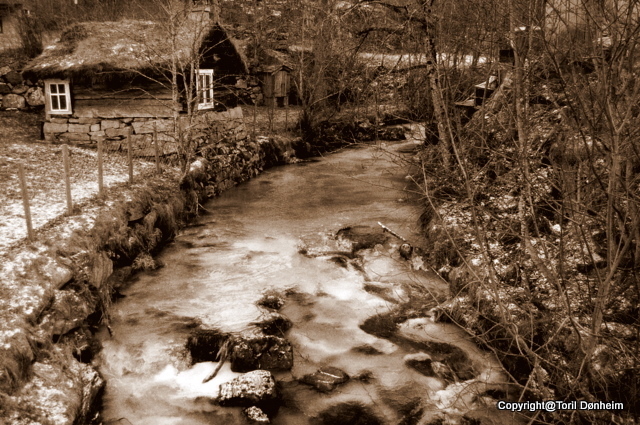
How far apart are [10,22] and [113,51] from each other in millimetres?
9710

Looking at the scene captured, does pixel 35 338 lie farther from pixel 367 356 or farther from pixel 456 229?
pixel 456 229

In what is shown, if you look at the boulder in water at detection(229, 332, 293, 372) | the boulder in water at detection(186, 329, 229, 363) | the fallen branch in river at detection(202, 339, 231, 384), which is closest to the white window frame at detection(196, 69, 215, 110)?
the boulder in water at detection(186, 329, 229, 363)

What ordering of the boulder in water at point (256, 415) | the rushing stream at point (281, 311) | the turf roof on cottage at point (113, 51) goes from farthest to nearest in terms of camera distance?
1. the turf roof on cottage at point (113, 51)
2. the rushing stream at point (281, 311)
3. the boulder in water at point (256, 415)

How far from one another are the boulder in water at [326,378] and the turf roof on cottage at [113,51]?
1023 centimetres

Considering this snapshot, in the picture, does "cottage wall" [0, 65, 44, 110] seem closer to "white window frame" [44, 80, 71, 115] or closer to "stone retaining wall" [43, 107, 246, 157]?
"white window frame" [44, 80, 71, 115]

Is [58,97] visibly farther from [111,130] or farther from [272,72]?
[272,72]

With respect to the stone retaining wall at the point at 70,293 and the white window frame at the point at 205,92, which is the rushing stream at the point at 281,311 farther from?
the white window frame at the point at 205,92

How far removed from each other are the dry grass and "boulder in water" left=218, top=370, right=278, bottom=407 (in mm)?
3851

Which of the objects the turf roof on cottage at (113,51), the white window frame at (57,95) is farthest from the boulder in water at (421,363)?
the white window frame at (57,95)

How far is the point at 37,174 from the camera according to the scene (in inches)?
468

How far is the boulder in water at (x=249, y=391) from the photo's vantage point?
6723 mm

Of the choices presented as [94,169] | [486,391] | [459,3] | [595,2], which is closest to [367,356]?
[486,391]

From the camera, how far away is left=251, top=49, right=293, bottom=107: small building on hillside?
24.8 metres

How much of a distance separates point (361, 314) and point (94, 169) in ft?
26.0
